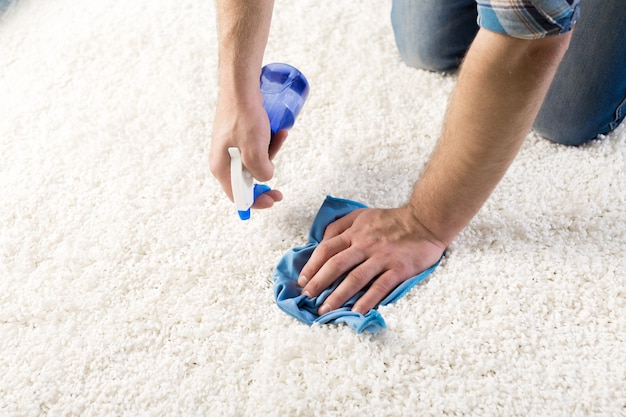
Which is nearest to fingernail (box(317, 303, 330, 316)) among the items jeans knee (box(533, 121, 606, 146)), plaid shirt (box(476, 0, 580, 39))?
plaid shirt (box(476, 0, 580, 39))

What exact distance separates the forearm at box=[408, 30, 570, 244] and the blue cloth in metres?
0.11

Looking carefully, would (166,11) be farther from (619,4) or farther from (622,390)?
(622,390)

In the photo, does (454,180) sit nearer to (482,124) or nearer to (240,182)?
(482,124)

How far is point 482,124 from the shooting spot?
32.5 inches

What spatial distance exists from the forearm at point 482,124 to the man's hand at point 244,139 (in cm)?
25

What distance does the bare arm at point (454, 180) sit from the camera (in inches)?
30.1

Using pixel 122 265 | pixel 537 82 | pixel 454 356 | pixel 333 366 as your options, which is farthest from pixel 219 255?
pixel 537 82

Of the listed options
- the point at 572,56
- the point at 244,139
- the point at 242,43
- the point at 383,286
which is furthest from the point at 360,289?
the point at 572,56

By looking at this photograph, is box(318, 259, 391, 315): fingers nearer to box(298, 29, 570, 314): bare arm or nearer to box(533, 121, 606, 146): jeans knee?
Answer: box(298, 29, 570, 314): bare arm

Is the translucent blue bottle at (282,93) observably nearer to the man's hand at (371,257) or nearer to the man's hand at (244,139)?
the man's hand at (244,139)

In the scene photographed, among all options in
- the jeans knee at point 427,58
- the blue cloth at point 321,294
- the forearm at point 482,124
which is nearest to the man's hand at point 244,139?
the blue cloth at point 321,294

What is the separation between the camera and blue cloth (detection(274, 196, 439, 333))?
882 millimetres

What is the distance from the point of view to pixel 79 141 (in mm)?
1223

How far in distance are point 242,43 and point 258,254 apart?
0.34 meters
